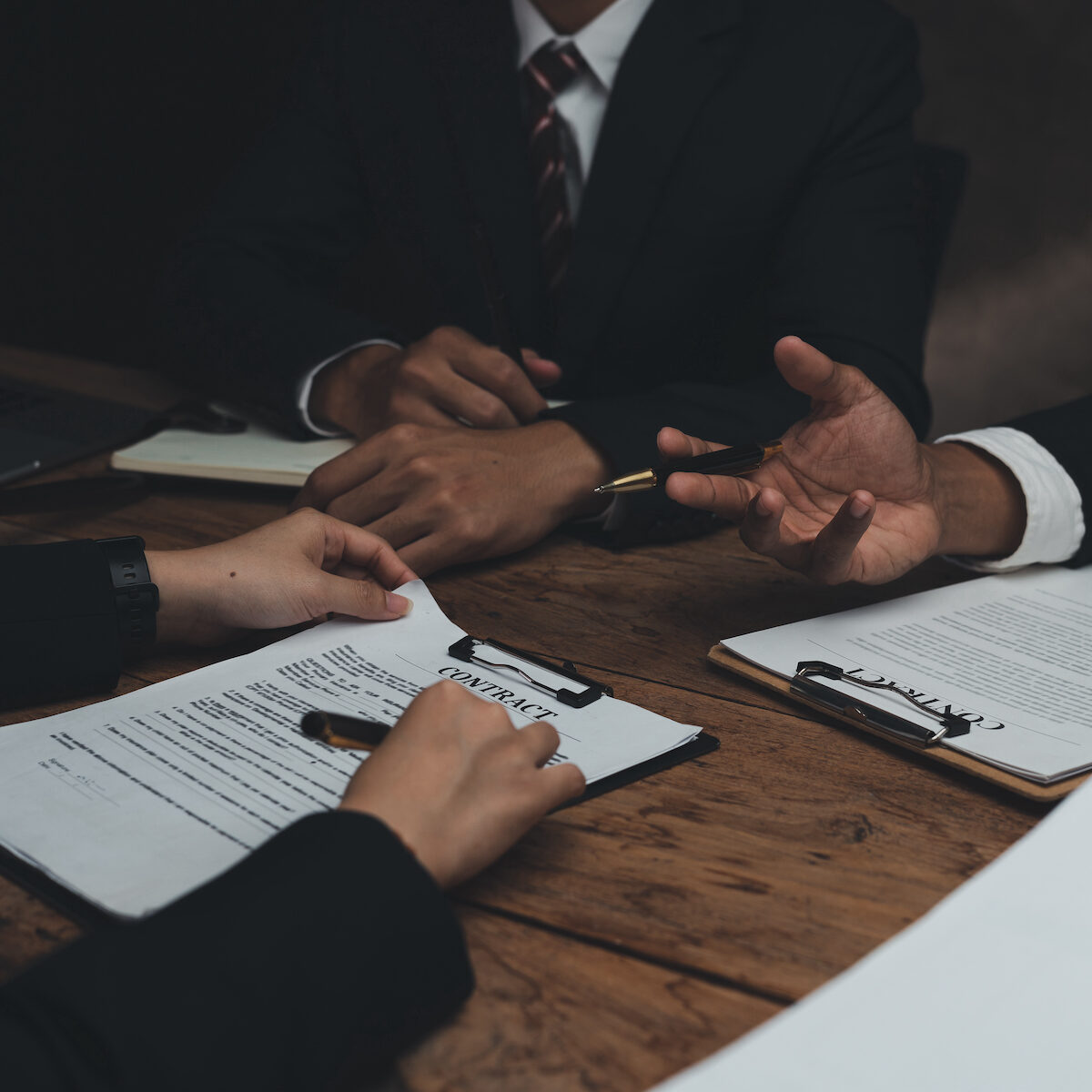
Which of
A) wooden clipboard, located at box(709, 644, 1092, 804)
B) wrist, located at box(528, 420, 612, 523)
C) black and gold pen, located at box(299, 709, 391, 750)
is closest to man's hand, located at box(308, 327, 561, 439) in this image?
wrist, located at box(528, 420, 612, 523)

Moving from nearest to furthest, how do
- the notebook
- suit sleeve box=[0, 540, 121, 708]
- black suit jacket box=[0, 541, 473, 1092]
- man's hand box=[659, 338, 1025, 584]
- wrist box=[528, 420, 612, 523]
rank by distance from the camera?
1. black suit jacket box=[0, 541, 473, 1092]
2. suit sleeve box=[0, 540, 121, 708]
3. man's hand box=[659, 338, 1025, 584]
4. wrist box=[528, 420, 612, 523]
5. the notebook

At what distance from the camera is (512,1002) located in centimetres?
45

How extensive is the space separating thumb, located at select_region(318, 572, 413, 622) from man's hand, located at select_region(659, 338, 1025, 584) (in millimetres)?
245

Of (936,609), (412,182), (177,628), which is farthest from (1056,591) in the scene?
(412,182)

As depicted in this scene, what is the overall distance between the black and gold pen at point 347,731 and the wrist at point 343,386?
2.52 feet

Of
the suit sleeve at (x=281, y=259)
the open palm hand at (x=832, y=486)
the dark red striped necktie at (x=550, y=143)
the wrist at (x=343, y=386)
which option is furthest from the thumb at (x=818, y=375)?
the dark red striped necktie at (x=550, y=143)

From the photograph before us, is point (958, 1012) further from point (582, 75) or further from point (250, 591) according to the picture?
point (582, 75)

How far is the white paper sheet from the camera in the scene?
39cm

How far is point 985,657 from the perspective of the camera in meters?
0.78

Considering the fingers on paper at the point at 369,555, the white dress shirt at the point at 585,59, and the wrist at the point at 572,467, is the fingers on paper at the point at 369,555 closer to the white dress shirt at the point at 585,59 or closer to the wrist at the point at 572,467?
the wrist at the point at 572,467

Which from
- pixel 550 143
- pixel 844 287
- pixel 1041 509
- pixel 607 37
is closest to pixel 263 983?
pixel 1041 509

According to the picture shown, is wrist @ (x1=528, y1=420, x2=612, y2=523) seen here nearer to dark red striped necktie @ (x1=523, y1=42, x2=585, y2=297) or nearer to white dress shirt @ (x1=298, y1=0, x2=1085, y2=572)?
white dress shirt @ (x1=298, y1=0, x2=1085, y2=572)

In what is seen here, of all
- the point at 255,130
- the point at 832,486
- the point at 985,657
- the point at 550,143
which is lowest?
the point at 985,657

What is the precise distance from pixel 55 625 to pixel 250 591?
0.46 feet
